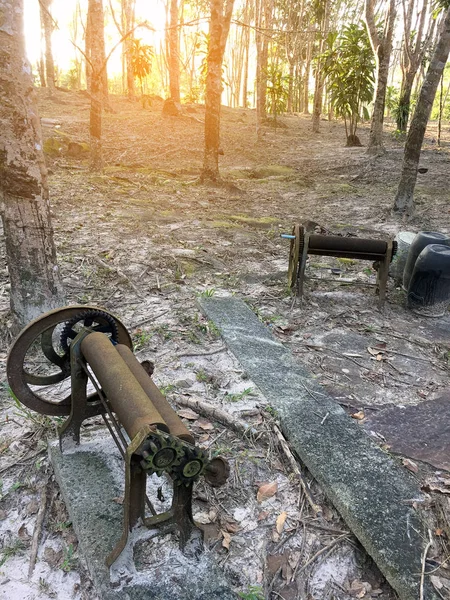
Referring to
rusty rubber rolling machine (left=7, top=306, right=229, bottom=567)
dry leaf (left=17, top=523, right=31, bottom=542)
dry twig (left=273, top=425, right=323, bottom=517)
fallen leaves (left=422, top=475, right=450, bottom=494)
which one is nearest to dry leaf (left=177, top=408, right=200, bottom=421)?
dry twig (left=273, top=425, right=323, bottom=517)

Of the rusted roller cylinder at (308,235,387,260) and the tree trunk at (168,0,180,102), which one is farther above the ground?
the tree trunk at (168,0,180,102)

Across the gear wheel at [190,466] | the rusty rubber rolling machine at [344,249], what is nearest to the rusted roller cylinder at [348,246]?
the rusty rubber rolling machine at [344,249]

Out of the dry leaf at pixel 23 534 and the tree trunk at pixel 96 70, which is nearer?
the dry leaf at pixel 23 534

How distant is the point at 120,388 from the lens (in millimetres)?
1964

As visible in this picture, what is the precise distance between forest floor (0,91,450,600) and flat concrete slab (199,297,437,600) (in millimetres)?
89

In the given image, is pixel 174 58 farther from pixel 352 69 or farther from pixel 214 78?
pixel 214 78

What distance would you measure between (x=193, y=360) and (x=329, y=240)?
85.8 inches

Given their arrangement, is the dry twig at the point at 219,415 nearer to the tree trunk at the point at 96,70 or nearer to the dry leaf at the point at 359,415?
the dry leaf at the point at 359,415

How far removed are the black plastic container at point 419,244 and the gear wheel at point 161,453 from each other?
430 centimetres

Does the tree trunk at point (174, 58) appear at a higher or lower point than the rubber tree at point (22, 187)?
higher

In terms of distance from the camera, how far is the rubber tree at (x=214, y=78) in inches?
377

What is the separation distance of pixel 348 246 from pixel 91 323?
3.30 meters

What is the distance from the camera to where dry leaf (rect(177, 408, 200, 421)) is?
3092mm

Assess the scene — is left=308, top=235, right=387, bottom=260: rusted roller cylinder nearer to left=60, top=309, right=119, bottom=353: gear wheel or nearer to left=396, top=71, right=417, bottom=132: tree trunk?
→ left=60, top=309, right=119, bottom=353: gear wheel
